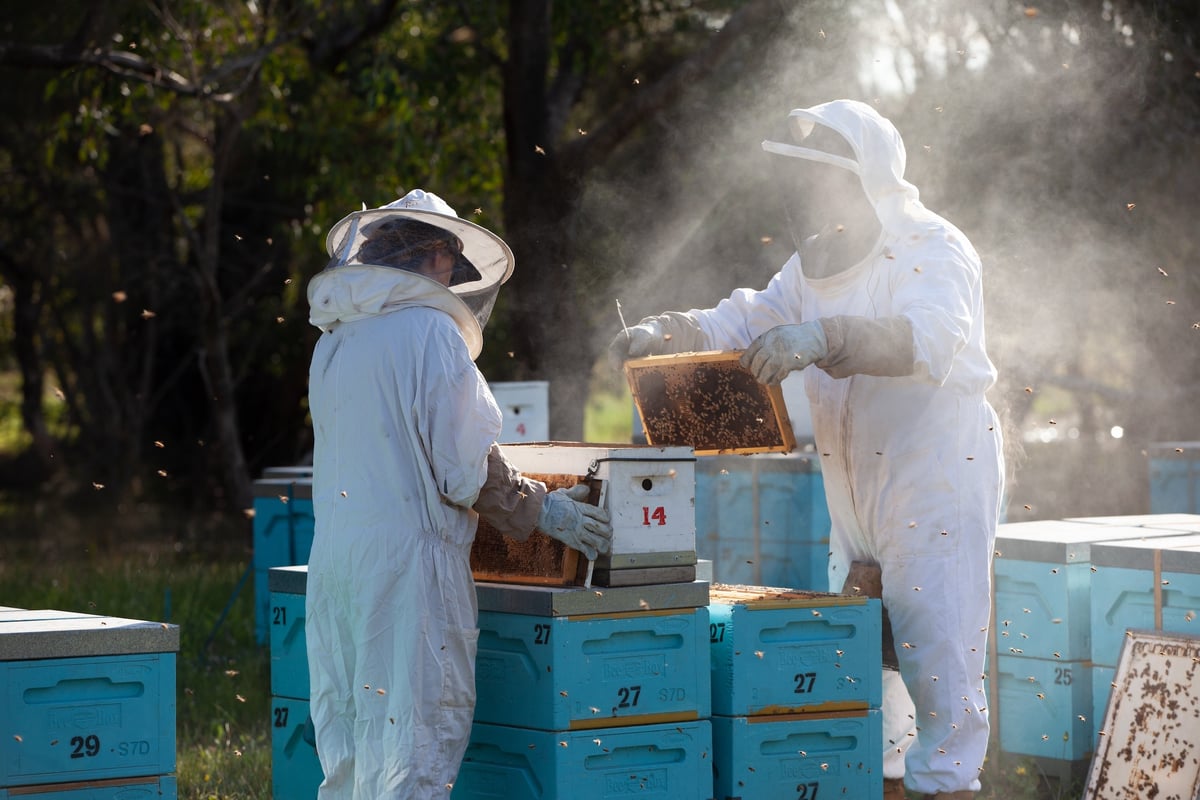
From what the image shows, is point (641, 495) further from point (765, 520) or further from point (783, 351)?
point (765, 520)

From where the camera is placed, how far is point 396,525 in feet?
10.1

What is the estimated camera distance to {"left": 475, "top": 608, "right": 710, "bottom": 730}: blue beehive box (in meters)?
3.14

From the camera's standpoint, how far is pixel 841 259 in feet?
12.4

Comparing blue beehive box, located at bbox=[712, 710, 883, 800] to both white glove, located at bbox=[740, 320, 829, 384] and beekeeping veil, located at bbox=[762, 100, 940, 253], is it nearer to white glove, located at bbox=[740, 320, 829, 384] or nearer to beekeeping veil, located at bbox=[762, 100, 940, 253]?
white glove, located at bbox=[740, 320, 829, 384]

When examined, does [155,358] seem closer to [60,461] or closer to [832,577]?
[60,461]

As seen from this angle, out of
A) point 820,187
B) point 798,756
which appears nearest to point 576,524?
point 798,756

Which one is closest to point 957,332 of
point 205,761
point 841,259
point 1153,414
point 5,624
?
point 841,259

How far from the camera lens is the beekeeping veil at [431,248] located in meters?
3.20

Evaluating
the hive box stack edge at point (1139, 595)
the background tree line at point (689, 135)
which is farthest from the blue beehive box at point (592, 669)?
the background tree line at point (689, 135)

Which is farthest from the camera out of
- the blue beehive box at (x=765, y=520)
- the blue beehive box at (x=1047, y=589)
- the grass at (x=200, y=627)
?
the blue beehive box at (x=765, y=520)

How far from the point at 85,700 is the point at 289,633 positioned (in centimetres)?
68

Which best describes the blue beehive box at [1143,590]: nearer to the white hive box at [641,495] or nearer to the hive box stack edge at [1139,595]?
the hive box stack edge at [1139,595]

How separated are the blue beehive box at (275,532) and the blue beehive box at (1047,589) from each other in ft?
10.6

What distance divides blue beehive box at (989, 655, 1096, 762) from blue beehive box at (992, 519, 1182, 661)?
4 cm
